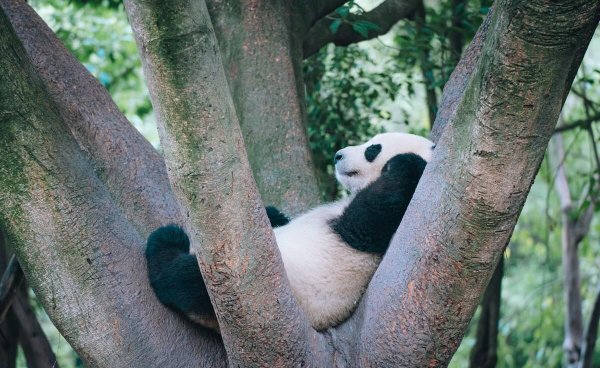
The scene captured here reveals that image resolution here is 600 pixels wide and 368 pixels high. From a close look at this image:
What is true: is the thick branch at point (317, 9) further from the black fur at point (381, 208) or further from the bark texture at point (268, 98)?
the black fur at point (381, 208)

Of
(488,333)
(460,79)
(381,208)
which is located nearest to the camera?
(381,208)

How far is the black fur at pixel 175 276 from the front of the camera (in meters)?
2.84

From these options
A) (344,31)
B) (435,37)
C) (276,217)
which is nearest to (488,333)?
(435,37)

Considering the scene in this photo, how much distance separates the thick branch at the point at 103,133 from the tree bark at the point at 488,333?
3686 mm

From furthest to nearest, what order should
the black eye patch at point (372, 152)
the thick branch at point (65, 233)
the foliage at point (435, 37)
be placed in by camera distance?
the foliage at point (435, 37), the black eye patch at point (372, 152), the thick branch at point (65, 233)

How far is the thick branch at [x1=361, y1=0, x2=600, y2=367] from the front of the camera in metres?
1.96

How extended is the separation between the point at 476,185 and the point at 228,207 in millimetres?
765

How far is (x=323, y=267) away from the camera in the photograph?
10.8 feet

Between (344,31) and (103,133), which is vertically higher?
(344,31)

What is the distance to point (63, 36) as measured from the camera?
714 centimetres

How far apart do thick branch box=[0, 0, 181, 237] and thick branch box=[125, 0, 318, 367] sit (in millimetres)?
1015

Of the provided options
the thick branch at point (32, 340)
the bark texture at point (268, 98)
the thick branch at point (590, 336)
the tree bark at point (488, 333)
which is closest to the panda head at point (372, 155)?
the bark texture at point (268, 98)

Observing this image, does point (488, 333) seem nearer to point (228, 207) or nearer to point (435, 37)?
point (435, 37)

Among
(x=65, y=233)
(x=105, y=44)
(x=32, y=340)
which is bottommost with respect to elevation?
(x=32, y=340)
